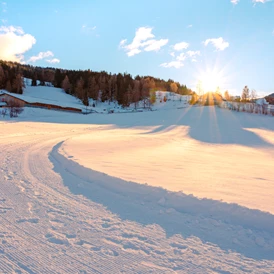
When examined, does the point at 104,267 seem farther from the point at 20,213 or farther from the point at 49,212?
the point at 20,213

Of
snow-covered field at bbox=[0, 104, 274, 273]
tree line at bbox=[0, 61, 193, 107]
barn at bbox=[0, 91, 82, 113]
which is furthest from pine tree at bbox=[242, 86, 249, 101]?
snow-covered field at bbox=[0, 104, 274, 273]

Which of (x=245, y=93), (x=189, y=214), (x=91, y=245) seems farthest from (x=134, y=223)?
(x=245, y=93)

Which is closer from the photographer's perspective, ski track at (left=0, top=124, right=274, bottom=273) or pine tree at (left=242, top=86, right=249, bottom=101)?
ski track at (left=0, top=124, right=274, bottom=273)

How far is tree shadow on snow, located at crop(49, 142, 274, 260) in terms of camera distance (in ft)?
11.6

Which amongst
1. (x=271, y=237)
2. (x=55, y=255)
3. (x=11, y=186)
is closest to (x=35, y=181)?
(x=11, y=186)

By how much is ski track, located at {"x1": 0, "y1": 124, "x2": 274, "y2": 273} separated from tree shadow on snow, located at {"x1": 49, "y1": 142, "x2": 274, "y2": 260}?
190 millimetres

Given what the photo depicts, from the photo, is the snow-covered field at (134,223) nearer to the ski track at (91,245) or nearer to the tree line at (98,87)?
the ski track at (91,245)

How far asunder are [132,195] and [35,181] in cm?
285

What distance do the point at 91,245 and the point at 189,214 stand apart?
6.52 feet

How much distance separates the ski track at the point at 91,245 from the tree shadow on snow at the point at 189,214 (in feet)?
0.62

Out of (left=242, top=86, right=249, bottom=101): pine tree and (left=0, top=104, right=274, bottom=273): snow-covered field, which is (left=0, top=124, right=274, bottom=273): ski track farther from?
(left=242, top=86, right=249, bottom=101): pine tree

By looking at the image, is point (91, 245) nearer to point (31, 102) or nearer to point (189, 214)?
point (189, 214)

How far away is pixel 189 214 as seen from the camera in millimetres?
4449

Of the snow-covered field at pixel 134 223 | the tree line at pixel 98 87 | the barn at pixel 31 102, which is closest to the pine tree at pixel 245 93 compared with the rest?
the tree line at pixel 98 87
